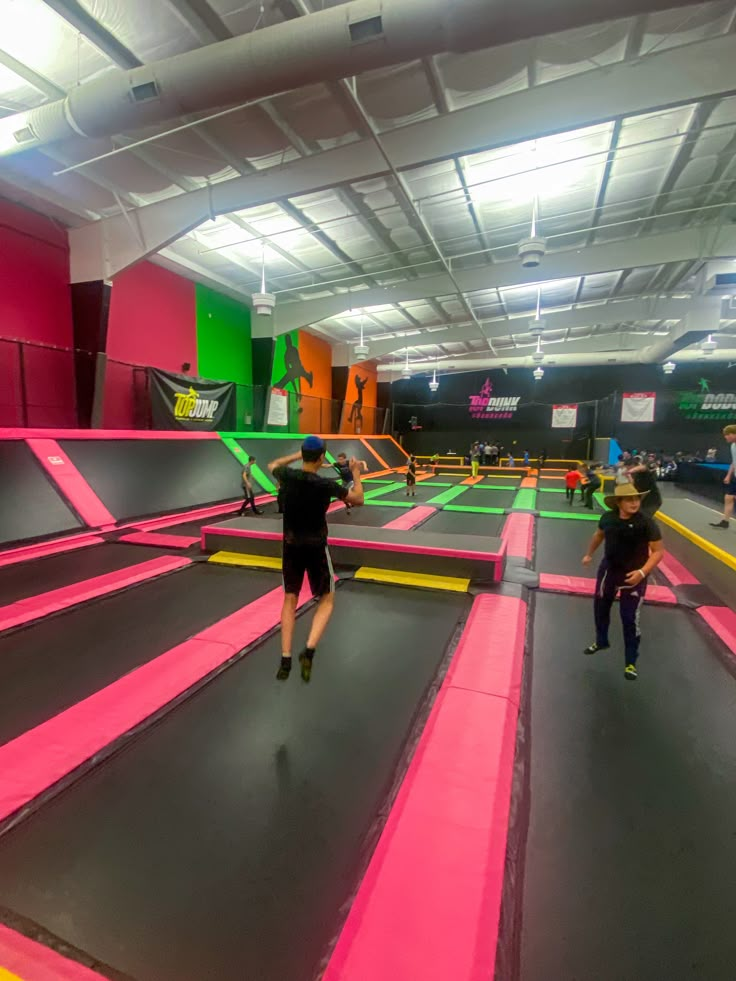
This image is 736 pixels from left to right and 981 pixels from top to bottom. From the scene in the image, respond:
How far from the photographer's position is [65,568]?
15.8ft

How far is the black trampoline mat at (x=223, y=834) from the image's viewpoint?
1324 mm

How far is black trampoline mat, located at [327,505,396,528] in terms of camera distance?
23.9 ft

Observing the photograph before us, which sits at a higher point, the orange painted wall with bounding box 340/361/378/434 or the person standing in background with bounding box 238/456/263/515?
the orange painted wall with bounding box 340/361/378/434

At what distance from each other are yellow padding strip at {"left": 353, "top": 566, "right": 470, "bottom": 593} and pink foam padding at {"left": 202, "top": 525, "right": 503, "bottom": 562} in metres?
0.22

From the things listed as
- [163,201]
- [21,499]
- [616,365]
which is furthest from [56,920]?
[616,365]

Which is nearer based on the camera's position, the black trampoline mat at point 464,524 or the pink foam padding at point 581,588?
the pink foam padding at point 581,588

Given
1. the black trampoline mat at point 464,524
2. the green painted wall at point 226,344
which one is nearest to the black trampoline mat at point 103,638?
the black trampoline mat at point 464,524

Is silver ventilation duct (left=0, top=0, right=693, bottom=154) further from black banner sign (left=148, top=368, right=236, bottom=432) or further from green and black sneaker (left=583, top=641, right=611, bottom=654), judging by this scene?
black banner sign (left=148, top=368, right=236, bottom=432)

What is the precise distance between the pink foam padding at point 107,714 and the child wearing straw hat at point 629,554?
94.2 inches

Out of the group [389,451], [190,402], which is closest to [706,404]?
[389,451]

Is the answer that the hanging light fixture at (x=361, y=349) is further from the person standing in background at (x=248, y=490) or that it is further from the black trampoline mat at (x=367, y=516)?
the person standing in background at (x=248, y=490)

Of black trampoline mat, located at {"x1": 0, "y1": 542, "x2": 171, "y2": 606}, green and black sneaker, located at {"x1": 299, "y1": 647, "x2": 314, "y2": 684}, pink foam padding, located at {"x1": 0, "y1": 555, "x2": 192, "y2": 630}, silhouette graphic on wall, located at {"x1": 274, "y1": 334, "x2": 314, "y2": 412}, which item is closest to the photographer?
green and black sneaker, located at {"x1": 299, "y1": 647, "x2": 314, "y2": 684}

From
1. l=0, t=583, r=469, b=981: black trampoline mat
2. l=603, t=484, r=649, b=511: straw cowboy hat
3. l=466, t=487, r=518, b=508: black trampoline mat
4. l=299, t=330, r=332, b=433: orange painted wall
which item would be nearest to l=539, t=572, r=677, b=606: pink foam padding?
l=603, t=484, r=649, b=511: straw cowboy hat

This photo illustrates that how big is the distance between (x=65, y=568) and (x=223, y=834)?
4.11m
